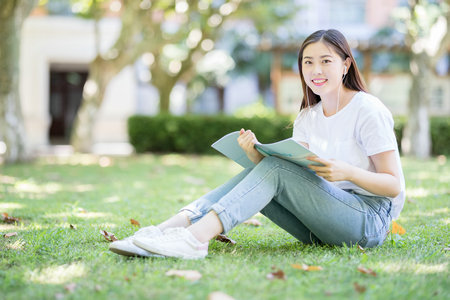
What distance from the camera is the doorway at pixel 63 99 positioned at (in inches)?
771

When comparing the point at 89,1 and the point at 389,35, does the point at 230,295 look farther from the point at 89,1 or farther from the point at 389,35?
the point at 389,35

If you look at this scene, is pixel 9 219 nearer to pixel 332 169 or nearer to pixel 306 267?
pixel 306 267

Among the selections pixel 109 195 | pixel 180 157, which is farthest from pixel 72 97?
pixel 109 195

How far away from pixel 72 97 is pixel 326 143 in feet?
60.3

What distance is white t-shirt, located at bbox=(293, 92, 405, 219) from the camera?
259 cm

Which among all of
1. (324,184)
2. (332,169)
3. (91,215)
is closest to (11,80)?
(91,215)

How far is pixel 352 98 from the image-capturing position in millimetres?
2797

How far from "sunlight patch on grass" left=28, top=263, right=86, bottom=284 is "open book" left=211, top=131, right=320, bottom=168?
1021 mm

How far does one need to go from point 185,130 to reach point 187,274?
992cm

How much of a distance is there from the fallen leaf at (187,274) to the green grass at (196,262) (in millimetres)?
32

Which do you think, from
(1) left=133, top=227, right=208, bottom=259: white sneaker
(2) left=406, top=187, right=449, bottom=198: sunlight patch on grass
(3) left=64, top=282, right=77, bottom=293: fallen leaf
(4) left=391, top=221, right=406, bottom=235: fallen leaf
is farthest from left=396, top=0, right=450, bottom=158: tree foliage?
(3) left=64, top=282, right=77, bottom=293: fallen leaf

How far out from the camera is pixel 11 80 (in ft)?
28.6

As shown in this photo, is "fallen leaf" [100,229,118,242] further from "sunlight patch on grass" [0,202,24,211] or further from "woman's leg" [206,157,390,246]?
"sunlight patch on grass" [0,202,24,211]

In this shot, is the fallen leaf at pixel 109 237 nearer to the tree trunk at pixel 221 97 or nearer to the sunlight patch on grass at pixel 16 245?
the sunlight patch on grass at pixel 16 245
